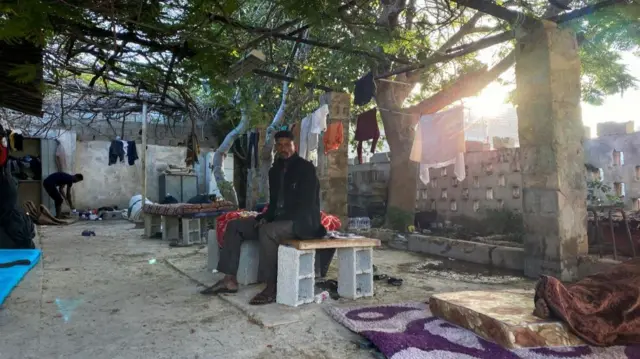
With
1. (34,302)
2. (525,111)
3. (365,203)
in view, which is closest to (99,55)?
(34,302)

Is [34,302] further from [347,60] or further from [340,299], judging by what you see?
[347,60]

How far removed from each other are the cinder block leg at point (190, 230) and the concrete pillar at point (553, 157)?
6.16 meters

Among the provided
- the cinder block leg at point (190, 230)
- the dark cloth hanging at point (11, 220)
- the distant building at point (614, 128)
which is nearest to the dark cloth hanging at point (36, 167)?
the dark cloth hanging at point (11, 220)

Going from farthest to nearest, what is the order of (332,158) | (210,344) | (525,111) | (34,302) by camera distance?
1. (332,158)
2. (525,111)
3. (34,302)
4. (210,344)

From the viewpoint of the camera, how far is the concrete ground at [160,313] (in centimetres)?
301

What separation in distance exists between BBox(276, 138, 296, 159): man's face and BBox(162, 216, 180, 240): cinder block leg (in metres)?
5.25

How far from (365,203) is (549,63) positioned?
8488mm

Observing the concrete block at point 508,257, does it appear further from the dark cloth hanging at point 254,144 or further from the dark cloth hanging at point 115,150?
the dark cloth hanging at point 115,150

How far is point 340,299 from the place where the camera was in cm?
434

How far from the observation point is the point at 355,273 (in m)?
4.34

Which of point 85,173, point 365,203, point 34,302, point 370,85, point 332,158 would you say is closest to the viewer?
point 34,302

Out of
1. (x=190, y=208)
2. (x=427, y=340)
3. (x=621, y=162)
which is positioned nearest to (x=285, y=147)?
(x=427, y=340)

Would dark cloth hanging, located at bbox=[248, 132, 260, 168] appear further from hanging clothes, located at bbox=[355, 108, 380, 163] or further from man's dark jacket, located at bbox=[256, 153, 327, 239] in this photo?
man's dark jacket, located at bbox=[256, 153, 327, 239]

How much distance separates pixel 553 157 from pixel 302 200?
3225 millimetres
